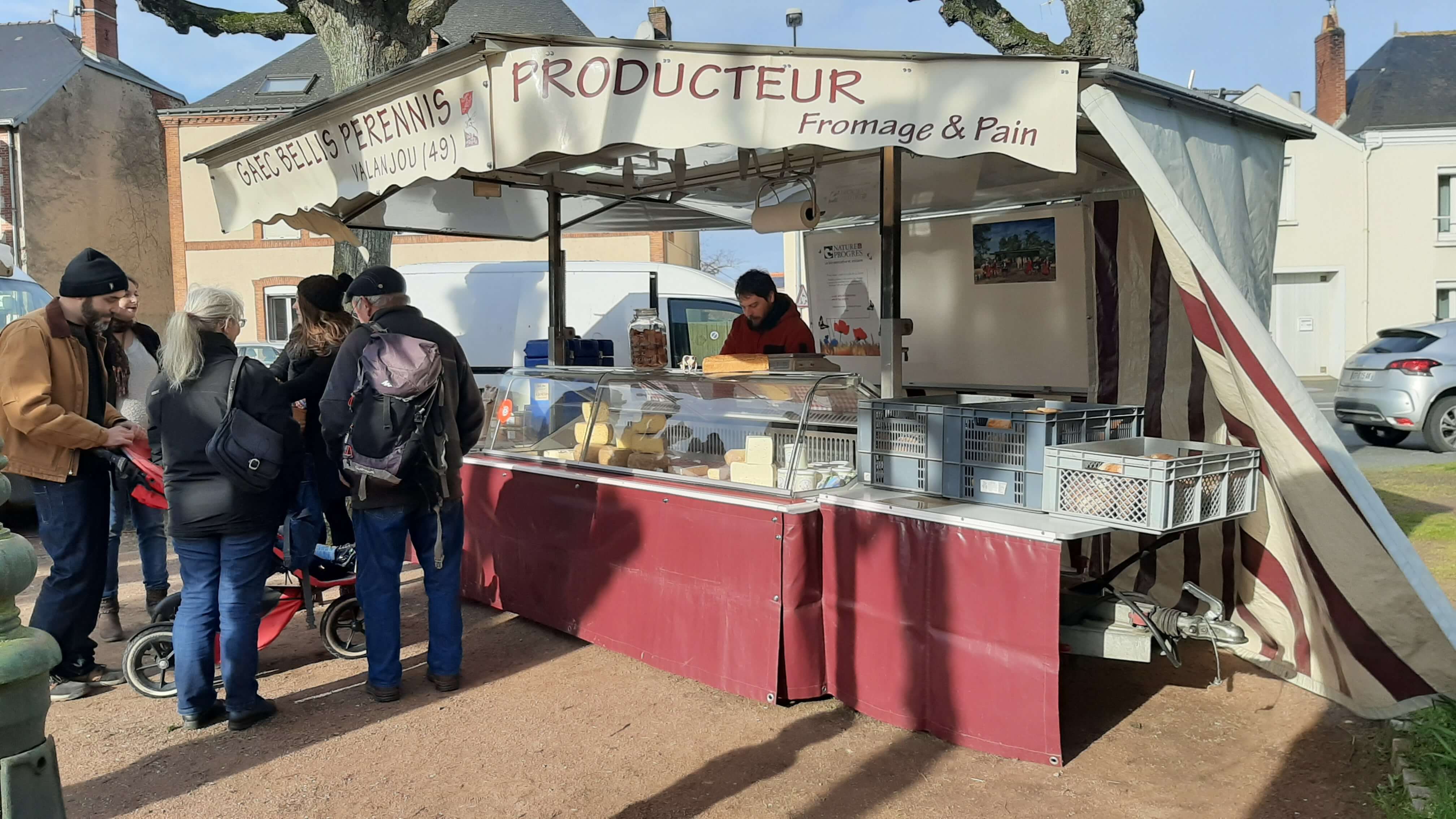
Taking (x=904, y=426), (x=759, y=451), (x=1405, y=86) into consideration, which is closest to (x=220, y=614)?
(x=759, y=451)

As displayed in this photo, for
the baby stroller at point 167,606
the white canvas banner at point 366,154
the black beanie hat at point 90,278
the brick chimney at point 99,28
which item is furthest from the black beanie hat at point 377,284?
the brick chimney at point 99,28

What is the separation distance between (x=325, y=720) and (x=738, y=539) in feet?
6.32

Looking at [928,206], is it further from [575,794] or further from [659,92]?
[575,794]

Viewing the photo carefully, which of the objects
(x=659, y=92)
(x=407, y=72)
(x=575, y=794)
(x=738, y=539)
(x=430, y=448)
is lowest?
(x=575, y=794)

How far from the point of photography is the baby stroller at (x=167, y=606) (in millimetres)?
4375

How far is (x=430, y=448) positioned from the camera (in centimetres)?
413

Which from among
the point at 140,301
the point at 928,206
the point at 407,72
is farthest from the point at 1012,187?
the point at 140,301

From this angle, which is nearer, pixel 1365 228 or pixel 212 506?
pixel 212 506

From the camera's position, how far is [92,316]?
436 cm

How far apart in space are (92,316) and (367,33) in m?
5.75

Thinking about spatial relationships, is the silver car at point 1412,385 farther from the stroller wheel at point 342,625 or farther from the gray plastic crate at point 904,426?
the stroller wheel at point 342,625

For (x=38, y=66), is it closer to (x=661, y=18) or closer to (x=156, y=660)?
(x=661, y=18)

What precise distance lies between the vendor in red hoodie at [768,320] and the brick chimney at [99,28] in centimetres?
2681

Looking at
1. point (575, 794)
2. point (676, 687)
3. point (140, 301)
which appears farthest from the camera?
point (140, 301)
